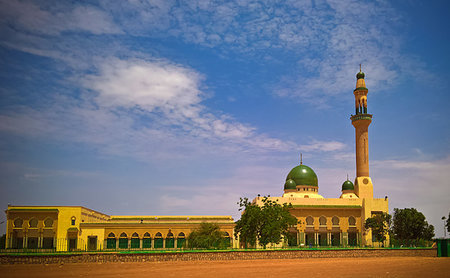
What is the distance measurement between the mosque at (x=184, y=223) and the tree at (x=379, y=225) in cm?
172

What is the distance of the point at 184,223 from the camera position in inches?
2191

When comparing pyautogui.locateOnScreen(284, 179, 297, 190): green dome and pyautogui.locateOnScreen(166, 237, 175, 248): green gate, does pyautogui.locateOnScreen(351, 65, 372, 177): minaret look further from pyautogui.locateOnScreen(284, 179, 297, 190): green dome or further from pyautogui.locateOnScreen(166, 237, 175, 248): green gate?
pyautogui.locateOnScreen(166, 237, 175, 248): green gate

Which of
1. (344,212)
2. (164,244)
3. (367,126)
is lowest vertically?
(164,244)

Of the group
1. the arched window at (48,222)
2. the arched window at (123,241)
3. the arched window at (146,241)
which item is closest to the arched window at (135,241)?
the arched window at (146,241)

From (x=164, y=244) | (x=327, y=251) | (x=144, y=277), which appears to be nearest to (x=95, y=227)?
(x=164, y=244)

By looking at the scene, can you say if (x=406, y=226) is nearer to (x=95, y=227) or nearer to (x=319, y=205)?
(x=319, y=205)

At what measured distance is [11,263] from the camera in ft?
90.6

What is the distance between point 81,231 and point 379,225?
37515 millimetres

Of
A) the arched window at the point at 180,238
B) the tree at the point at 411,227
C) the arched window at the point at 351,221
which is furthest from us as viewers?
the arched window at the point at 351,221

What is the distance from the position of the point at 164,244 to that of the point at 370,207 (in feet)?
89.8

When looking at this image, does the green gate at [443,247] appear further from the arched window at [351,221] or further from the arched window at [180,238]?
the arched window at [180,238]

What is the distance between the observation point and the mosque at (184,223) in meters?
53.8

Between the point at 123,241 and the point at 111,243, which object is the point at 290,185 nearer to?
the point at 123,241

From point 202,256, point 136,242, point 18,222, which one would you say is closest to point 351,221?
point 136,242
